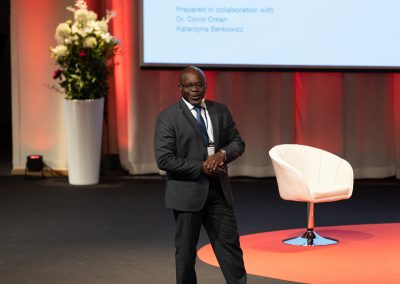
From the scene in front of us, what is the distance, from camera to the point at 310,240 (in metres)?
7.07

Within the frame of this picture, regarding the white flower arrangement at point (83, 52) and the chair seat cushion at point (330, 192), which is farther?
the white flower arrangement at point (83, 52)

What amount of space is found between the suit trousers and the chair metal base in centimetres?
203

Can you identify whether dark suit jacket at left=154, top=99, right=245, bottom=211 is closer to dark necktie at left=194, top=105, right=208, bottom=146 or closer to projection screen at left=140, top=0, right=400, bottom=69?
dark necktie at left=194, top=105, right=208, bottom=146

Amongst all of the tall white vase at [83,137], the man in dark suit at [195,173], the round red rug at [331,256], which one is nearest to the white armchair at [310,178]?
the round red rug at [331,256]

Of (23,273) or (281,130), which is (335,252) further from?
(281,130)

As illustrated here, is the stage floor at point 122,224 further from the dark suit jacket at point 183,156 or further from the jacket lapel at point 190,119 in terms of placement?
the jacket lapel at point 190,119

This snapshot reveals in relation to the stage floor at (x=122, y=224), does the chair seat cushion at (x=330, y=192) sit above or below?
above

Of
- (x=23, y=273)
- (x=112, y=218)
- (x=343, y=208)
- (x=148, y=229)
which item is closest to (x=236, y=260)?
(x=23, y=273)

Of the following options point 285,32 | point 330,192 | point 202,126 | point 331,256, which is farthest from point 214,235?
point 285,32

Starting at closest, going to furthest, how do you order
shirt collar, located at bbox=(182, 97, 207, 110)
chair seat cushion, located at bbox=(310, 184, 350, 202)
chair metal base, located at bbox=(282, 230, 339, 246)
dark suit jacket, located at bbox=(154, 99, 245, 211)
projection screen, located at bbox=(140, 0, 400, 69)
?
dark suit jacket, located at bbox=(154, 99, 245, 211) → shirt collar, located at bbox=(182, 97, 207, 110) → chair seat cushion, located at bbox=(310, 184, 350, 202) → chair metal base, located at bbox=(282, 230, 339, 246) → projection screen, located at bbox=(140, 0, 400, 69)

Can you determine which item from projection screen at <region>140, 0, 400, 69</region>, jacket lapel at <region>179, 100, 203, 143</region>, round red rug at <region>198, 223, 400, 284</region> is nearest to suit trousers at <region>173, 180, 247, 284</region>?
jacket lapel at <region>179, 100, 203, 143</region>

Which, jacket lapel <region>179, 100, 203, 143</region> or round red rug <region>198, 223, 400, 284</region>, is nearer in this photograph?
jacket lapel <region>179, 100, 203, 143</region>

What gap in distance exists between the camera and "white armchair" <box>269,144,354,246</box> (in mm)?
6953

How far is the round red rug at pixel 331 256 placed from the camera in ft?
19.9
